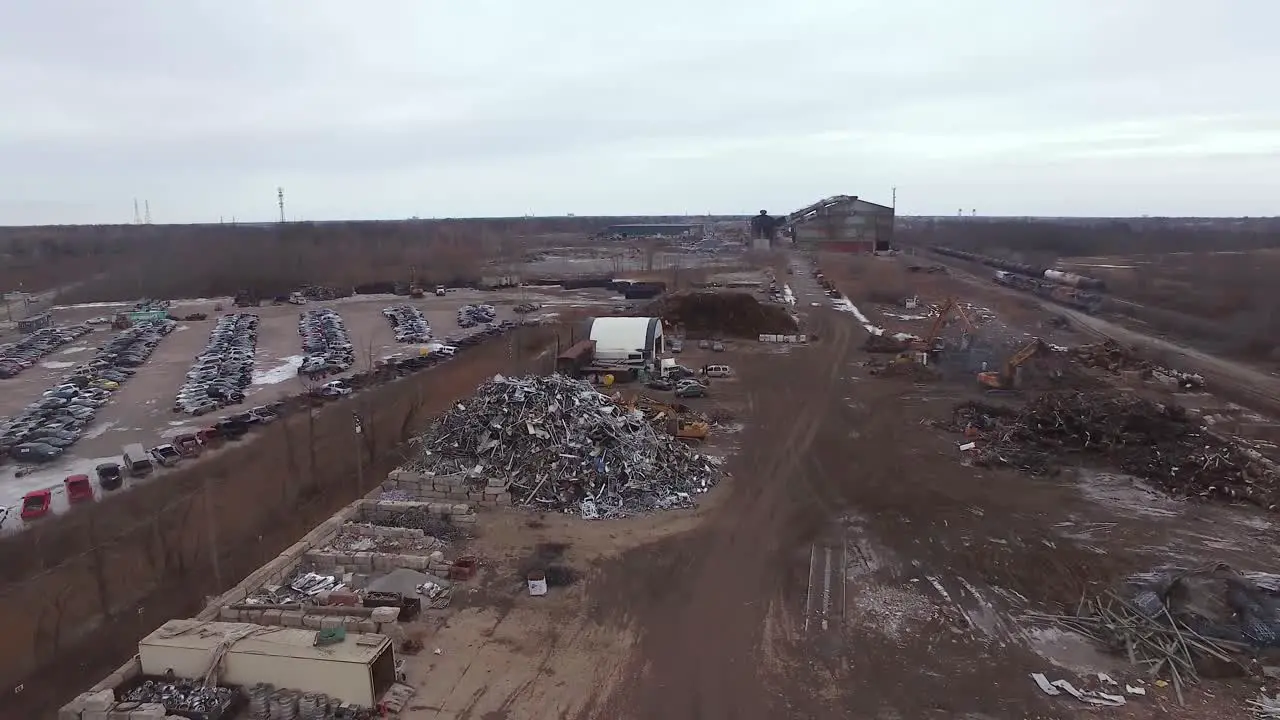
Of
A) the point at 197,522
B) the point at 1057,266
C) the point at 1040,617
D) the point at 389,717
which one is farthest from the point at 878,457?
the point at 1057,266

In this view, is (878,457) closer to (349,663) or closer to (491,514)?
(491,514)

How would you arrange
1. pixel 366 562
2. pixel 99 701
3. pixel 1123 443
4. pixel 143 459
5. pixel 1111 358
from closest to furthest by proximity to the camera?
1. pixel 99 701
2. pixel 366 562
3. pixel 143 459
4. pixel 1123 443
5. pixel 1111 358

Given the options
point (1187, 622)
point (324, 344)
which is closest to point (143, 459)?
point (324, 344)

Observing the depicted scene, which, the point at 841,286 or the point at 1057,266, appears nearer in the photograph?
the point at 841,286

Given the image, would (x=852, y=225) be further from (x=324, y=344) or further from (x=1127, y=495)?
(x=1127, y=495)

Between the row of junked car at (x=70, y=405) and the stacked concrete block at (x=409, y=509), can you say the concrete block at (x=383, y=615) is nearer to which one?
the stacked concrete block at (x=409, y=509)

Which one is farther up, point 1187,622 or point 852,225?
point 852,225
